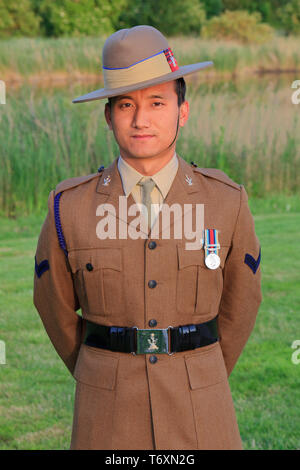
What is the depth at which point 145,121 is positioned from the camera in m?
2.30

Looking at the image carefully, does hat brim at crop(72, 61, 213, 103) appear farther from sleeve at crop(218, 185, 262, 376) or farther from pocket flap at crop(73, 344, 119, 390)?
pocket flap at crop(73, 344, 119, 390)

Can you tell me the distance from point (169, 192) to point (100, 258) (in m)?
0.30

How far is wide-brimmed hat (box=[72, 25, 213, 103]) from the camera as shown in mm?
2367

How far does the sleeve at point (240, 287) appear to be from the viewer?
2.53 metres

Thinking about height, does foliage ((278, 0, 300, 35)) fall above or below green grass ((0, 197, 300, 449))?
below

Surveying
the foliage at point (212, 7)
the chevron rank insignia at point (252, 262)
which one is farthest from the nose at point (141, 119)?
the foliage at point (212, 7)

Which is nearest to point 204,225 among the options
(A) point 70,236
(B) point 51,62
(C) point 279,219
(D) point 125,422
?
(A) point 70,236

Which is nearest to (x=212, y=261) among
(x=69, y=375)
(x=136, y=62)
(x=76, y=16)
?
(x=136, y=62)

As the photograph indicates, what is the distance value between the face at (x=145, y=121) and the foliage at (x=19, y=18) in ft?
117

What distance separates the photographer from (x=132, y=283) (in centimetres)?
240

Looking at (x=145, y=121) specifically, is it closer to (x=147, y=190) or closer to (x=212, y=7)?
(x=147, y=190)

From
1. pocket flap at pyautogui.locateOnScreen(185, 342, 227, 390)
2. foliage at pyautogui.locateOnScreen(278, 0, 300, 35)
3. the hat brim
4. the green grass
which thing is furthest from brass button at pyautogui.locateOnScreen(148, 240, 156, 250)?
foliage at pyautogui.locateOnScreen(278, 0, 300, 35)

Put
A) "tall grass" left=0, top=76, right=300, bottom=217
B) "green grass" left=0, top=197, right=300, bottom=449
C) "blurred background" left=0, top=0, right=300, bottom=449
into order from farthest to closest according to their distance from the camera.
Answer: "tall grass" left=0, top=76, right=300, bottom=217, "blurred background" left=0, top=0, right=300, bottom=449, "green grass" left=0, top=197, right=300, bottom=449

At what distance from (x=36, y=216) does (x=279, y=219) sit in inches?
113
